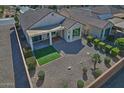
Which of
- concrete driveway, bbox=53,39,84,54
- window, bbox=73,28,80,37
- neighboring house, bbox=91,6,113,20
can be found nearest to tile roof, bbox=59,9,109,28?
window, bbox=73,28,80,37

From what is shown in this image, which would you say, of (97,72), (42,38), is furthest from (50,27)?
(97,72)

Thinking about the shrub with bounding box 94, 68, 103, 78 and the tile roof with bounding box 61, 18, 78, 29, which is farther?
the tile roof with bounding box 61, 18, 78, 29

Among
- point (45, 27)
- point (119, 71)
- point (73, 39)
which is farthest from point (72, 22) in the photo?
point (119, 71)

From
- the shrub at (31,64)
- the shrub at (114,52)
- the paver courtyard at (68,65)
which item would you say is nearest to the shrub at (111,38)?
the paver courtyard at (68,65)

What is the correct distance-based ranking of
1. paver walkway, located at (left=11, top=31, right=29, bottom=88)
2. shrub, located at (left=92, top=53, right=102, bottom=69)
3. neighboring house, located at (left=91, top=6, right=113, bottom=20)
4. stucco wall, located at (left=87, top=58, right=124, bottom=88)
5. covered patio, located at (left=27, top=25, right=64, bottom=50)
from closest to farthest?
stucco wall, located at (left=87, top=58, right=124, bottom=88), paver walkway, located at (left=11, top=31, right=29, bottom=88), shrub, located at (left=92, top=53, right=102, bottom=69), covered patio, located at (left=27, top=25, right=64, bottom=50), neighboring house, located at (left=91, top=6, right=113, bottom=20)

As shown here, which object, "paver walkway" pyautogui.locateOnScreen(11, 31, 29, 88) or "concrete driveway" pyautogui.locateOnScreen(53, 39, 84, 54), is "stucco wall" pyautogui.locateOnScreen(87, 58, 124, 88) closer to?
"concrete driveway" pyautogui.locateOnScreen(53, 39, 84, 54)

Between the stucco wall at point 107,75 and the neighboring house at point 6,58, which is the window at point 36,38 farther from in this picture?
the stucco wall at point 107,75

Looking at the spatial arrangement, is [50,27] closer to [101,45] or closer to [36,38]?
[36,38]
